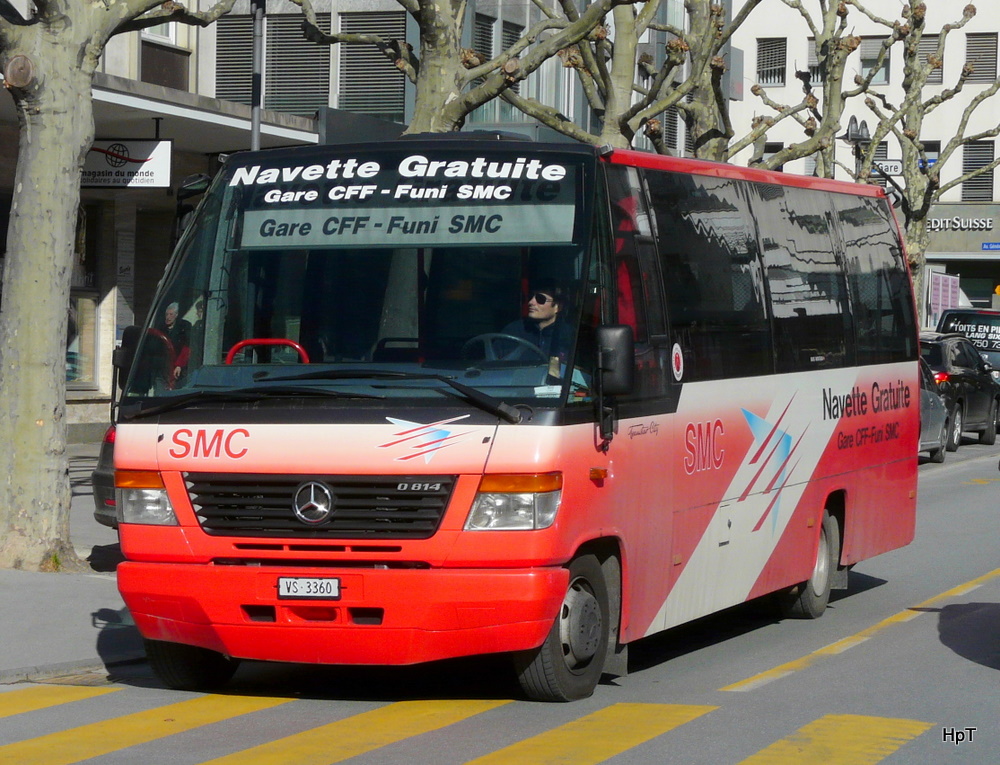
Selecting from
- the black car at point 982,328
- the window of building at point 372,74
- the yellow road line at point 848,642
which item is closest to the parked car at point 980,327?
the black car at point 982,328

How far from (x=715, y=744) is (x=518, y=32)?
→ 27356mm

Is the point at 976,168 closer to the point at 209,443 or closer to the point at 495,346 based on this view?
the point at 495,346

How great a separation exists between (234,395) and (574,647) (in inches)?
76.1

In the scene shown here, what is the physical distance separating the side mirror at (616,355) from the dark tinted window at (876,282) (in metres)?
4.56

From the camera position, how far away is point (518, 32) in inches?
1300

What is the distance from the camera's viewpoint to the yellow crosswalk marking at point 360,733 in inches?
264

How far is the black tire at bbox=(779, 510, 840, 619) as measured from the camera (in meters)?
11.0

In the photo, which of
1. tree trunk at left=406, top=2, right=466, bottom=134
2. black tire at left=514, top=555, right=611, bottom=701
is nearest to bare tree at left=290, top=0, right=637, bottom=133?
tree trunk at left=406, top=2, right=466, bottom=134

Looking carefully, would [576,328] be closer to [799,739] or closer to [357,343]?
[357,343]

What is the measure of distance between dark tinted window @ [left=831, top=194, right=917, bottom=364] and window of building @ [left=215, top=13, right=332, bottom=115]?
17.1 meters

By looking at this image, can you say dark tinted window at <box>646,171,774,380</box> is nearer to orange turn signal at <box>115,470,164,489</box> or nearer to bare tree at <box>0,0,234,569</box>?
orange turn signal at <box>115,470,164,489</box>

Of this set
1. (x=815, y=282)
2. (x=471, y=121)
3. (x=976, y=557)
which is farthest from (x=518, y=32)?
(x=815, y=282)

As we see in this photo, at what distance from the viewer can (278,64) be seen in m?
29.6

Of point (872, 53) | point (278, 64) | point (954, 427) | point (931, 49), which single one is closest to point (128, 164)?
point (278, 64)
